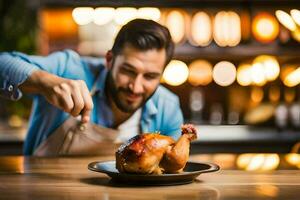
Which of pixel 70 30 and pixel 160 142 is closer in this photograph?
pixel 160 142

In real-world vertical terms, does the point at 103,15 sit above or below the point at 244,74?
above

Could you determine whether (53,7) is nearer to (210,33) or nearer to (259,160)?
(210,33)

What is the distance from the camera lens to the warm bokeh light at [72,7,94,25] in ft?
17.4

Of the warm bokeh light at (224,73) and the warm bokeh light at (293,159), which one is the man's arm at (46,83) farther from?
the warm bokeh light at (224,73)

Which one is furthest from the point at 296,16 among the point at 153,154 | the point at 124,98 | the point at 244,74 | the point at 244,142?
the point at 244,74

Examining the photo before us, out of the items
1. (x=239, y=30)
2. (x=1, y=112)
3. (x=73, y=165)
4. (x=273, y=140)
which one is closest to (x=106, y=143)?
(x=73, y=165)

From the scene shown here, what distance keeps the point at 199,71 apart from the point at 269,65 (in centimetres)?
65

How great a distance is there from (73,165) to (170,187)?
0.58 meters

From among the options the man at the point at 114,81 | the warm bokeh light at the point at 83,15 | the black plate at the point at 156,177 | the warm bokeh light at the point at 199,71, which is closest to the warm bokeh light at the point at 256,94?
the warm bokeh light at the point at 199,71

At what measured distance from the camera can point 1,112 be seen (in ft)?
19.9

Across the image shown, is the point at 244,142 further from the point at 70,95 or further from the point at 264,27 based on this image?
the point at 70,95

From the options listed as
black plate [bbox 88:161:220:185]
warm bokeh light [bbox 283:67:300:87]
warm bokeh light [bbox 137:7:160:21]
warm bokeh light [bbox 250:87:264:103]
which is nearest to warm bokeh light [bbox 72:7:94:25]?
warm bokeh light [bbox 137:7:160:21]

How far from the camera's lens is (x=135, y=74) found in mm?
2553

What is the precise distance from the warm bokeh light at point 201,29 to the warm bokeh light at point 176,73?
28 centimetres
